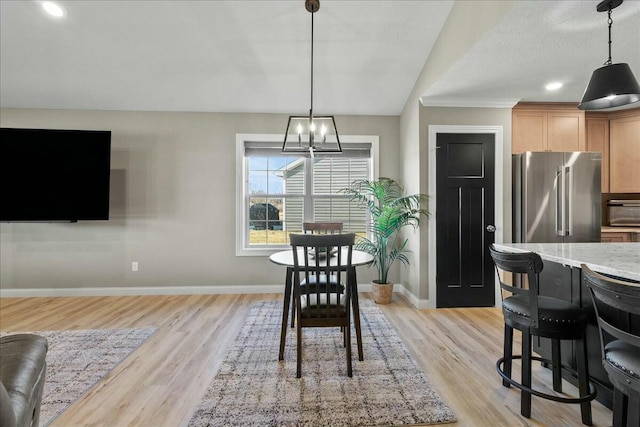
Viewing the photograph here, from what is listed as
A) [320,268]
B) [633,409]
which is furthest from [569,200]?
[320,268]

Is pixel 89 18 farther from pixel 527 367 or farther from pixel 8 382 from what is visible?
pixel 527 367

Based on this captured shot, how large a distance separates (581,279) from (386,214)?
6.86 ft

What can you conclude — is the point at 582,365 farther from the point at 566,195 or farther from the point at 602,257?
the point at 566,195

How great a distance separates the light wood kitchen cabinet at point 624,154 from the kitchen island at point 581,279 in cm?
239

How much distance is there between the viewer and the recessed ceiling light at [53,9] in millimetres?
2885

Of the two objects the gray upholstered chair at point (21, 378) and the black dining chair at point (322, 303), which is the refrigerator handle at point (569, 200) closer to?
the black dining chair at point (322, 303)

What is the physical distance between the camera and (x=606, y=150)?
13.3 ft

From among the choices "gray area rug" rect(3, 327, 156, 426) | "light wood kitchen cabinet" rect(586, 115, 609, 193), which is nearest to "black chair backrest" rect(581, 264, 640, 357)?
"gray area rug" rect(3, 327, 156, 426)

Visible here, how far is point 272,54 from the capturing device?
3.42 m

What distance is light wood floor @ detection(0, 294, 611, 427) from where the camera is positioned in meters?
1.82

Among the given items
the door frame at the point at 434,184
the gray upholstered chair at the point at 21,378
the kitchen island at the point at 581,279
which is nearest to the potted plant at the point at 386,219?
the door frame at the point at 434,184

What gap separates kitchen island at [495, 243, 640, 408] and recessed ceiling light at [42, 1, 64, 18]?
4.31 meters

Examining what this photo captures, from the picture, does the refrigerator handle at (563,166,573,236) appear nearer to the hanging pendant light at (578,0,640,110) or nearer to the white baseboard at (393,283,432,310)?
the hanging pendant light at (578,0,640,110)

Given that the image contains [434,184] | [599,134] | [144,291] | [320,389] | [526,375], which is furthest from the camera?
[144,291]
